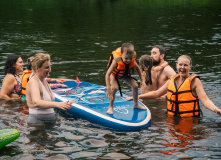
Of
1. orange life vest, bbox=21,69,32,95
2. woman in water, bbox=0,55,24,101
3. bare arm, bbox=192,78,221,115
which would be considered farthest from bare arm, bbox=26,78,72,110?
woman in water, bbox=0,55,24,101

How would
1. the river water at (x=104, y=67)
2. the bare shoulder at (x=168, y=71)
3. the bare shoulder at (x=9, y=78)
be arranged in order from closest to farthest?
the river water at (x=104, y=67) < the bare shoulder at (x=168, y=71) < the bare shoulder at (x=9, y=78)

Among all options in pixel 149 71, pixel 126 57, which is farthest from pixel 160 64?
pixel 126 57

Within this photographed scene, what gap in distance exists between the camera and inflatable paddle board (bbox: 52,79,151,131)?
23.2 ft

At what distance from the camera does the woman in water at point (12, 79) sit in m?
9.09

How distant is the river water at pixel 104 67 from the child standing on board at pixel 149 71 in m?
0.42

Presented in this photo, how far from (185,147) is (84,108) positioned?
2580 millimetres

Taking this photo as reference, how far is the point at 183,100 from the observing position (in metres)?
7.25

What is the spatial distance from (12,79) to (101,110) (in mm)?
2871

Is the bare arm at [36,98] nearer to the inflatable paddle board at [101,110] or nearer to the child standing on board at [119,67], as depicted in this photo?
the child standing on board at [119,67]

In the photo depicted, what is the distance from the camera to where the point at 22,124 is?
7508 millimetres

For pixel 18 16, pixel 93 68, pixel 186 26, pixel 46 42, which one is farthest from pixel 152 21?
pixel 93 68

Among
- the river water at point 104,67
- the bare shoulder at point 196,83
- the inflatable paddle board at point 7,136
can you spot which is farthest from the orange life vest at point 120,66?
the inflatable paddle board at point 7,136

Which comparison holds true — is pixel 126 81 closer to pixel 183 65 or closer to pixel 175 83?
pixel 175 83

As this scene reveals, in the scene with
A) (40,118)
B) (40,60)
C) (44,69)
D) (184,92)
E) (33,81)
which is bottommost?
(40,118)
